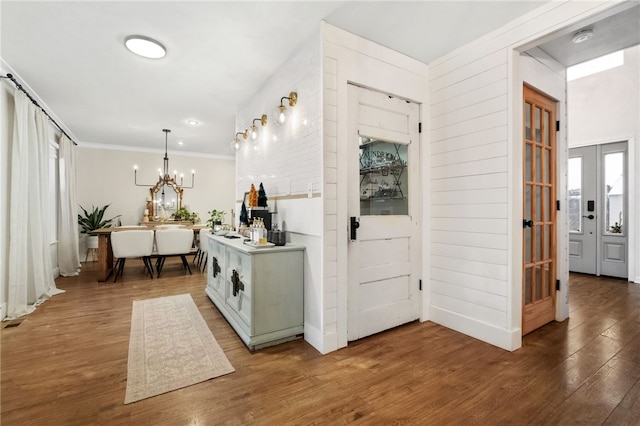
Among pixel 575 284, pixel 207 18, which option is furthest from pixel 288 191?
pixel 575 284

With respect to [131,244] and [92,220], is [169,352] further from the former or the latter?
[92,220]

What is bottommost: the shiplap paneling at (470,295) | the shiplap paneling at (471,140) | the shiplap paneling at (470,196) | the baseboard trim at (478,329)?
the baseboard trim at (478,329)

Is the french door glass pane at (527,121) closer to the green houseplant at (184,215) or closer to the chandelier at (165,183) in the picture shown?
the green houseplant at (184,215)

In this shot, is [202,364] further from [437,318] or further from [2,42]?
[2,42]

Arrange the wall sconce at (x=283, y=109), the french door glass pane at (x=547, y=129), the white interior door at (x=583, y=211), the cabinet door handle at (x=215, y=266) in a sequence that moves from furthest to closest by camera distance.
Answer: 1. the white interior door at (x=583, y=211)
2. the cabinet door handle at (x=215, y=266)
3. the french door glass pane at (x=547, y=129)
4. the wall sconce at (x=283, y=109)

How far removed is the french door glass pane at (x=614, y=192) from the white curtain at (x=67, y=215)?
8.99 metres

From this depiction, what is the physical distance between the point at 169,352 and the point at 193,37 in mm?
2646

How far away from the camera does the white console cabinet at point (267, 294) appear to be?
230cm

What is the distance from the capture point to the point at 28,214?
11.0ft

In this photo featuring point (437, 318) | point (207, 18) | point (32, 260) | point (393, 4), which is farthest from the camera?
point (32, 260)

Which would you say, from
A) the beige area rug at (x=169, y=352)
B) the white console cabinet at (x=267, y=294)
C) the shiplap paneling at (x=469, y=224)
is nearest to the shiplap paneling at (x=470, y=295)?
the shiplap paneling at (x=469, y=224)

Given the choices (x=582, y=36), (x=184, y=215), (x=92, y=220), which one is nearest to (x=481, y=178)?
(x=582, y=36)

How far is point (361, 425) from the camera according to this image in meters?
1.47

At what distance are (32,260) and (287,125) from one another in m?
3.52
